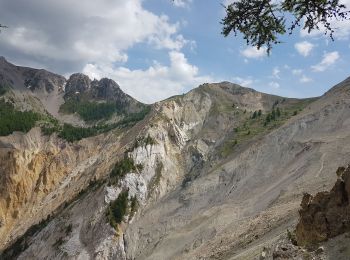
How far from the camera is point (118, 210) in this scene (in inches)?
3423

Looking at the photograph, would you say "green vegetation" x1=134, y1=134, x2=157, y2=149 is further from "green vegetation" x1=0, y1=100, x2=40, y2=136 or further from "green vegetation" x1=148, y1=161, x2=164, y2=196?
"green vegetation" x1=0, y1=100, x2=40, y2=136

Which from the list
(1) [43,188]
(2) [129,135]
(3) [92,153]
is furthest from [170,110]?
(1) [43,188]

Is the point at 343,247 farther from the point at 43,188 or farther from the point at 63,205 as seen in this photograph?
the point at 43,188

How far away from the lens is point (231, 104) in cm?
14250

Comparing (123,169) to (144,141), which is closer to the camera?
(123,169)

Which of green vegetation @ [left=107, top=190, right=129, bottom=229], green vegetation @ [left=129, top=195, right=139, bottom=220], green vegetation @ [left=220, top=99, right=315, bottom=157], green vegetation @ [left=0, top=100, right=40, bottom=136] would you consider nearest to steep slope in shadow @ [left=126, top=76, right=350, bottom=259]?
green vegetation @ [left=129, top=195, right=139, bottom=220]

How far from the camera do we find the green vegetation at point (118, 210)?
278 ft

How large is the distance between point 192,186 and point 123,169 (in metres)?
17.9

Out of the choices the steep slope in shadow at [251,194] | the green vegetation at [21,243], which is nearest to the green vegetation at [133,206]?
the steep slope in shadow at [251,194]

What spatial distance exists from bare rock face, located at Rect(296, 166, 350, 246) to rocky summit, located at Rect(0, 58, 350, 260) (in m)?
0.07

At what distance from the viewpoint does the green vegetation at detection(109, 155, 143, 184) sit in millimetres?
94162

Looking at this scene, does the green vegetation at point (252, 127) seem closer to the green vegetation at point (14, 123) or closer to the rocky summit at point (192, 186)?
the rocky summit at point (192, 186)

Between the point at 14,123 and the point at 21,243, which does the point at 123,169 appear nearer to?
the point at 21,243

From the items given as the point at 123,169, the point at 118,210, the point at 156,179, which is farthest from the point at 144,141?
the point at 118,210
